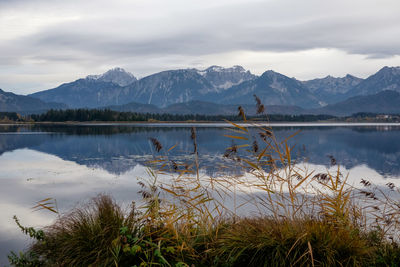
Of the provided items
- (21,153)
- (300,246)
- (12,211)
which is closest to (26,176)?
(12,211)

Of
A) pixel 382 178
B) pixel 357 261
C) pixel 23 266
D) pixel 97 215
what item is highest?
pixel 97 215

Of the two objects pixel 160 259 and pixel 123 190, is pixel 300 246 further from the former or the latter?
pixel 123 190

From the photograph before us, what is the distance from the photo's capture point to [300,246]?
5.65m

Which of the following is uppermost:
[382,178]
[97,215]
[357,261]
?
[97,215]

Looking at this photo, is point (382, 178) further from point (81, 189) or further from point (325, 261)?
point (325, 261)

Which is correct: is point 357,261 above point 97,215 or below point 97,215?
below

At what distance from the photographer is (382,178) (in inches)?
976

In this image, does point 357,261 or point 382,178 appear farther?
point 382,178

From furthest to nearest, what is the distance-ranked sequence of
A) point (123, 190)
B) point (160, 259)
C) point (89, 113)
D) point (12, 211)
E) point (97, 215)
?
point (89, 113)
point (123, 190)
point (12, 211)
point (97, 215)
point (160, 259)

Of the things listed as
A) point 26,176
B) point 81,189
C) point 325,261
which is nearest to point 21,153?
point 26,176

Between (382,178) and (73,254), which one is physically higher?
(73,254)

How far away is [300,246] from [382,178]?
22.0 meters

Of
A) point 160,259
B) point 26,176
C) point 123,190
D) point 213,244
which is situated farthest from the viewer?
point 26,176

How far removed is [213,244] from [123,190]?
14.0m
